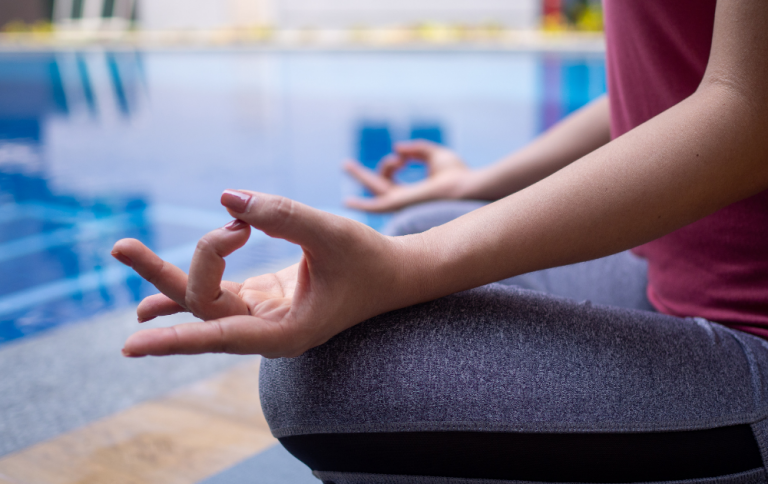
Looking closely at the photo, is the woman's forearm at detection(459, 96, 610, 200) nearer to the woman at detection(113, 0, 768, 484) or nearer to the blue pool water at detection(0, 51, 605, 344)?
the woman at detection(113, 0, 768, 484)

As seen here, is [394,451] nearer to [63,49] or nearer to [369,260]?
[369,260]

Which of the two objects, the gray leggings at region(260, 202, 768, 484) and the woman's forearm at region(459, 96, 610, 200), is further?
the woman's forearm at region(459, 96, 610, 200)

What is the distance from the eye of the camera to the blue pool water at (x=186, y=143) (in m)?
1.92

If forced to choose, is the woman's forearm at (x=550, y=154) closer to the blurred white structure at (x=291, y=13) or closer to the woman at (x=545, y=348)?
the woman at (x=545, y=348)

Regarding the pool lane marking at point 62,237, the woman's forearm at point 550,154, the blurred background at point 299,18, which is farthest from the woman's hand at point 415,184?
the blurred background at point 299,18

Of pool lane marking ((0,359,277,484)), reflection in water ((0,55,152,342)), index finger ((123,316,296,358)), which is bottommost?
reflection in water ((0,55,152,342))

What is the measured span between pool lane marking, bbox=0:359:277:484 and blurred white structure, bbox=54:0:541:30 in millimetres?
13018

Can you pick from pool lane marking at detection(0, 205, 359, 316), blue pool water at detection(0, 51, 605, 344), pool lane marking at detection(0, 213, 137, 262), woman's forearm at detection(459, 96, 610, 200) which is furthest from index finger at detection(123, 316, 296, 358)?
pool lane marking at detection(0, 213, 137, 262)

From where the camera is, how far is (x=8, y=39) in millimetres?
14445

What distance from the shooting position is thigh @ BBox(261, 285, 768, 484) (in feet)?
1.71

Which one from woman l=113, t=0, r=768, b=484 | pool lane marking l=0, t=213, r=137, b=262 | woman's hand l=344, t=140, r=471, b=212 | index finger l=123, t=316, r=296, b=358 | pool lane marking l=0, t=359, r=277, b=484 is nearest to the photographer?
index finger l=123, t=316, r=296, b=358

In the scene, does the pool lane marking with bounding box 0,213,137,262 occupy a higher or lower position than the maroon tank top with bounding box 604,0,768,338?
lower

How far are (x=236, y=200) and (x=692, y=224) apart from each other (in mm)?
440

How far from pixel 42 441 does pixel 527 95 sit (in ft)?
17.3
